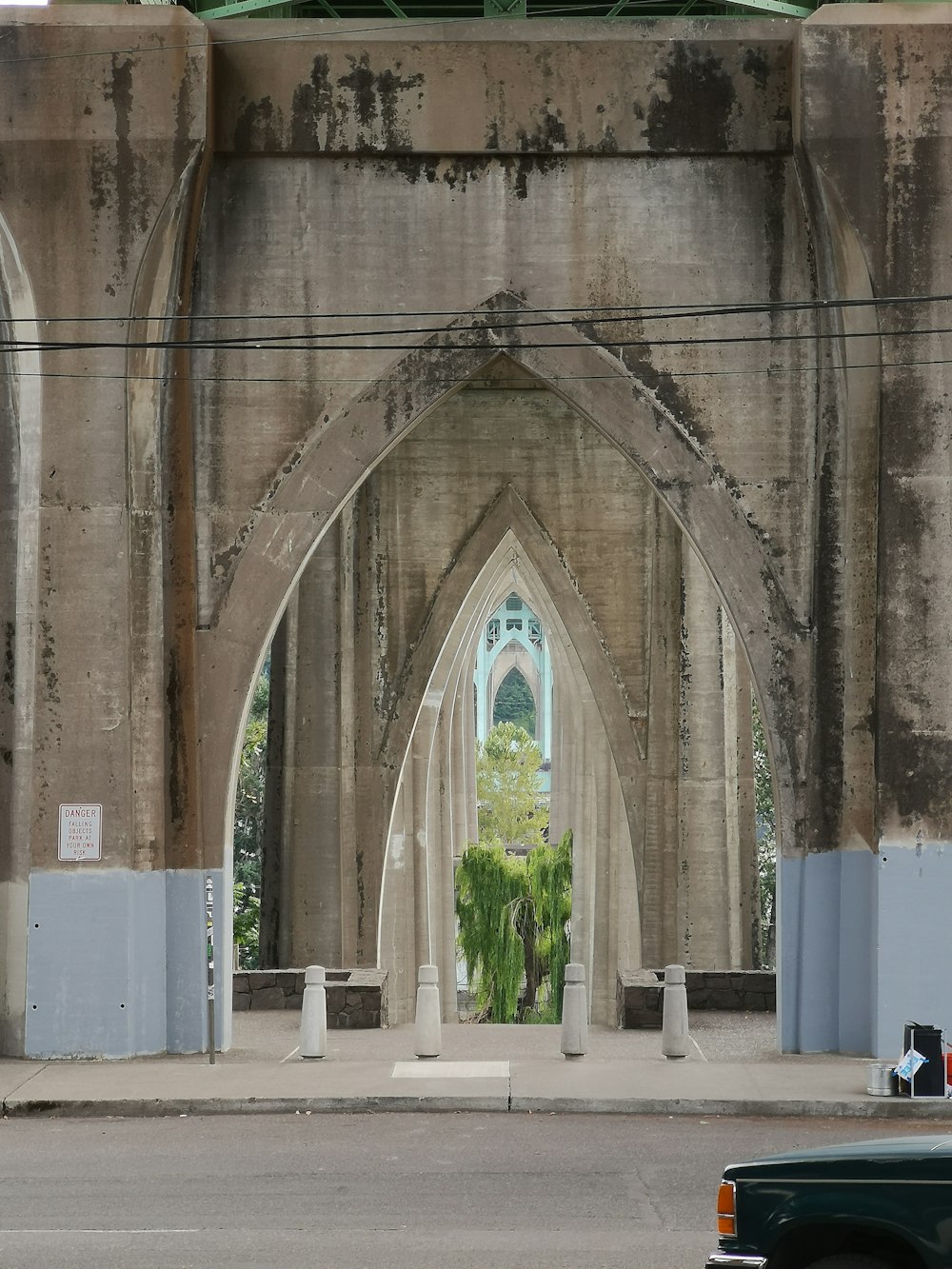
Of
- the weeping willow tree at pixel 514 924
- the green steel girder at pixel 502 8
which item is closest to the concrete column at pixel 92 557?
the green steel girder at pixel 502 8

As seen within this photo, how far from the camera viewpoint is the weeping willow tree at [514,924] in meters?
42.5

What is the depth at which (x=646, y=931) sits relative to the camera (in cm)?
2602

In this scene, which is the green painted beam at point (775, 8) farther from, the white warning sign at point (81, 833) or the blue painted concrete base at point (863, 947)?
the white warning sign at point (81, 833)

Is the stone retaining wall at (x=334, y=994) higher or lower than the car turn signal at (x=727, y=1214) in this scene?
lower

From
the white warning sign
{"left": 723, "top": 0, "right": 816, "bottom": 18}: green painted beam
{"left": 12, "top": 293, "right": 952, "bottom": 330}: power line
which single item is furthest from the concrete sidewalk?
{"left": 723, "top": 0, "right": 816, "bottom": 18}: green painted beam

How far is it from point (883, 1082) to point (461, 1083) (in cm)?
319

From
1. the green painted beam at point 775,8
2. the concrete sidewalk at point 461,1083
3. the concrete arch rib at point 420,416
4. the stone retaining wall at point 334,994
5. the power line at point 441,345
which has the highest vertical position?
the green painted beam at point 775,8

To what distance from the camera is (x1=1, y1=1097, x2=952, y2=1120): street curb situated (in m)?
12.2

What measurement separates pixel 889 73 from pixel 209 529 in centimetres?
728

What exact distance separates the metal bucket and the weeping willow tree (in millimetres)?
28773

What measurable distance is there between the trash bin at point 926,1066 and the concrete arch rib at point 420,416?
133 inches

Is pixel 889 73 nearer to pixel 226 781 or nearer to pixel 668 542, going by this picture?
pixel 226 781

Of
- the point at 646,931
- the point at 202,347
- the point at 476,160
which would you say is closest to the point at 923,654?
the point at 476,160

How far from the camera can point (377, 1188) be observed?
9.56 m
